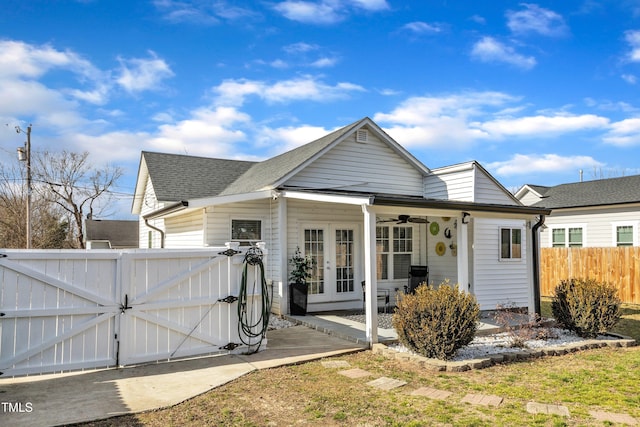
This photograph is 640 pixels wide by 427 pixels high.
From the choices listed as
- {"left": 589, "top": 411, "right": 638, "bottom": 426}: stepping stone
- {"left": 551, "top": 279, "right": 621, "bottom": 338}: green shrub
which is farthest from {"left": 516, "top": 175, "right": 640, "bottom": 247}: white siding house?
{"left": 589, "top": 411, "right": 638, "bottom": 426}: stepping stone

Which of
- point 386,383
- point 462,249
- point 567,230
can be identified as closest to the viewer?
point 386,383

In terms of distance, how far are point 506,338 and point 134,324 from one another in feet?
20.6

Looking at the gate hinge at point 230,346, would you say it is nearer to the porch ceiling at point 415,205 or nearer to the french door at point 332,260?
the porch ceiling at point 415,205

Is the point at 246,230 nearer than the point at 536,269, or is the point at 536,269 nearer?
the point at 536,269

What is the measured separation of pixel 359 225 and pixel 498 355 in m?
5.28

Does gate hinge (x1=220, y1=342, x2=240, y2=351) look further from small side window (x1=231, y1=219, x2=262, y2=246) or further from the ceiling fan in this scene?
the ceiling fan

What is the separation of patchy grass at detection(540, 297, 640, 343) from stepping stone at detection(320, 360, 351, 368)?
593 centimetres

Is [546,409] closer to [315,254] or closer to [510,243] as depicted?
[315,254]

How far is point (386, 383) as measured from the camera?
17.5ft

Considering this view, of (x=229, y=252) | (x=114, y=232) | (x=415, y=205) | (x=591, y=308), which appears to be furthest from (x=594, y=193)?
(x=114, y=232)

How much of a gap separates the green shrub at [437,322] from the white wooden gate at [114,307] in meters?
2.27

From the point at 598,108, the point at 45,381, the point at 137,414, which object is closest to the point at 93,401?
the point at 137,414

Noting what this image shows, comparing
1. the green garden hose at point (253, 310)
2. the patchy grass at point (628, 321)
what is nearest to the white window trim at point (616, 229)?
the patchy grass at point (628, 321)

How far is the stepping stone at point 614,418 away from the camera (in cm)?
411
